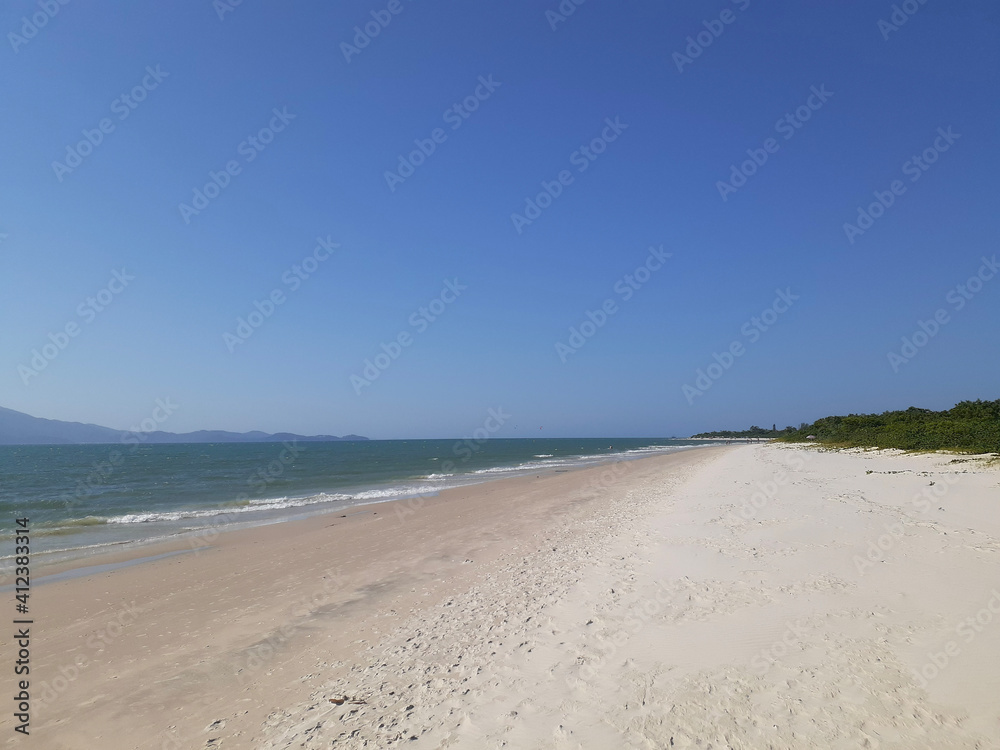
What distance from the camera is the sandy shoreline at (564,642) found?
4.23 m

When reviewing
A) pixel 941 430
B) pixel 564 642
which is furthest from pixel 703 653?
pixel 941 430

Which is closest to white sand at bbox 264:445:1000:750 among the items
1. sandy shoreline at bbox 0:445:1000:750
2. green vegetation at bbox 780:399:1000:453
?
sandy shoreline at bbox 0:445:1000:750

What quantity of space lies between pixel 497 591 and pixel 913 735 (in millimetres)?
5602

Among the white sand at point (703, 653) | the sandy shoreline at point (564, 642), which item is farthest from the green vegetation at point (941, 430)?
the white sand at point (703, 653)

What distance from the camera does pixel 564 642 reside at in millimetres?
5789

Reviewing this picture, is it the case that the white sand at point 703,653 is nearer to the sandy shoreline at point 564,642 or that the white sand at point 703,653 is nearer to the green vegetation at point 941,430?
the sandy shoreline at point 564,642

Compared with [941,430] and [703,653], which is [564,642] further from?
[941,430]

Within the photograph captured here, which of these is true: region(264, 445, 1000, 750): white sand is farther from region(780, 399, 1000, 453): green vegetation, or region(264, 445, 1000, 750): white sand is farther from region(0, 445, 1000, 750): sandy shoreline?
region(780, 399, 1000, 453): green vegetation

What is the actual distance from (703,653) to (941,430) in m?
34.0

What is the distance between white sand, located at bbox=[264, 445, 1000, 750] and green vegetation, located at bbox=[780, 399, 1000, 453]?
67.9 feet

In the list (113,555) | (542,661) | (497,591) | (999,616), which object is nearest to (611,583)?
(497,591)

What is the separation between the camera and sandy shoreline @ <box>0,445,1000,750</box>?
4.23 m

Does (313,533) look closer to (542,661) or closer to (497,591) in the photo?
(497,591)

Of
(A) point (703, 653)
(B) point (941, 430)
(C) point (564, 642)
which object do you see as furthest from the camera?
(B) point (941, 430)
